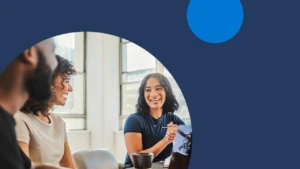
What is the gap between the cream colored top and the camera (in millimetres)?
1098

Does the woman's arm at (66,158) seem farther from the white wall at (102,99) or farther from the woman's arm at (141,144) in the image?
the woman's arm at (141,144)

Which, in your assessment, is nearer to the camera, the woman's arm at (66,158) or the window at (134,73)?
the woman's arm at (66,158)

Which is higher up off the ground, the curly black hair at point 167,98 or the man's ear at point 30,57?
the man's ear at point 30,57

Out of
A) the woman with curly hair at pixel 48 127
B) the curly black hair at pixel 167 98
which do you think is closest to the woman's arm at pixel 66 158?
the woman with curly hair at pixel 48 127

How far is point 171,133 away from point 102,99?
25 centimetres

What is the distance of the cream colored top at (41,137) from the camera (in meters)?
1.10

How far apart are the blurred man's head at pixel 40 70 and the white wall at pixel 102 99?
0.42 feet

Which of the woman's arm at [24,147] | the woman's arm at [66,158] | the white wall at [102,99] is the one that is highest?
the white wall at [102,99]

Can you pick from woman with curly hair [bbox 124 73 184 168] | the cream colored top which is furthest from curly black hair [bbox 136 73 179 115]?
the cream colored top

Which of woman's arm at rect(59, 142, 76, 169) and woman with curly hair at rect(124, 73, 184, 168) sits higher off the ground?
woman with curly hair at rect(124, 73, 184, 168)

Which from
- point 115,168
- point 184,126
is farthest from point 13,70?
point 184,126

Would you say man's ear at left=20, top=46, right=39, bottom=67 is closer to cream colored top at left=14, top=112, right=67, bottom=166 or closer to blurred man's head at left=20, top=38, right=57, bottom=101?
blurred man's head at left=20, top=38, right=57, bottom=101

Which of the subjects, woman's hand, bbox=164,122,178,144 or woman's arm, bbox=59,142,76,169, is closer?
woman's arm, bbox=59,142,76,169

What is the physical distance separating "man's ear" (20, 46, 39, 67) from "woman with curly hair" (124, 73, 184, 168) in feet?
1.13
